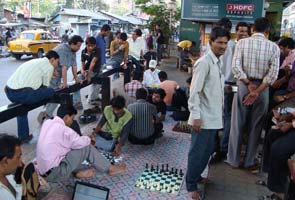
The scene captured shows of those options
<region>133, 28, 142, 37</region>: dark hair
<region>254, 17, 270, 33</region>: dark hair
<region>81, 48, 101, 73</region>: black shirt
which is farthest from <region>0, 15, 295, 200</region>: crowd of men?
<region>133, 28, 142, 37</region>: dark hair

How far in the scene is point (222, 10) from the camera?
8.25 meters

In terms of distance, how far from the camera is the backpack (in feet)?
9.20

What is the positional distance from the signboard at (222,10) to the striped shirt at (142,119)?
3945 mm

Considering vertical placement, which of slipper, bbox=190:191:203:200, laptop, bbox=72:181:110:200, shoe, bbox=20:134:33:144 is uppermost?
laptop, bbox=72:181:110:200

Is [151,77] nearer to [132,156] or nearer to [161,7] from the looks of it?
[132,156]

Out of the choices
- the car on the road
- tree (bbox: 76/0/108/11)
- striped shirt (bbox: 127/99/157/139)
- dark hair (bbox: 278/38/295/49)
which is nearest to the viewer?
striped shirt (bbox: 127/99/157/139)

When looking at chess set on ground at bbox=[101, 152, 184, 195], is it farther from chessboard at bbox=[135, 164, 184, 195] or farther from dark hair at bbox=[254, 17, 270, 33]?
dark hair at bbox=[254, 17, 270, 33]

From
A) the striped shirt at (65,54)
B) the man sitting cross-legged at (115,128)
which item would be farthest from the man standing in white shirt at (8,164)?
the striped shirt at (65,54)

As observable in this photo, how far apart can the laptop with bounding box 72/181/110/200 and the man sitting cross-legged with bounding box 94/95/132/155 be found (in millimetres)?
1293

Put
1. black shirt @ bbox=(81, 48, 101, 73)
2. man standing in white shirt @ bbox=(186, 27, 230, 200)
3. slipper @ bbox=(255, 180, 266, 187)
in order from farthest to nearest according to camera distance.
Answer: black shirt @ bbox=(81, 48, 101, 73)
slipper @ bbox=(255, 180, 266, 187)
man standing in white shirt @ bbox=(186, 27, 230, 200)

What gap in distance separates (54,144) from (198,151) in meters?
1.46

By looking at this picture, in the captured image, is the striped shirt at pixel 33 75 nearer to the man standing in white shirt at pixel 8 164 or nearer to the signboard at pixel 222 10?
the man standing in white shirt at pixel 8 164

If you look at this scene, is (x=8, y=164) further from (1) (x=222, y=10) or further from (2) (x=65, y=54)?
(1) (x=222, y=10)

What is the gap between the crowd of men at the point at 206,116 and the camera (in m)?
3.25
